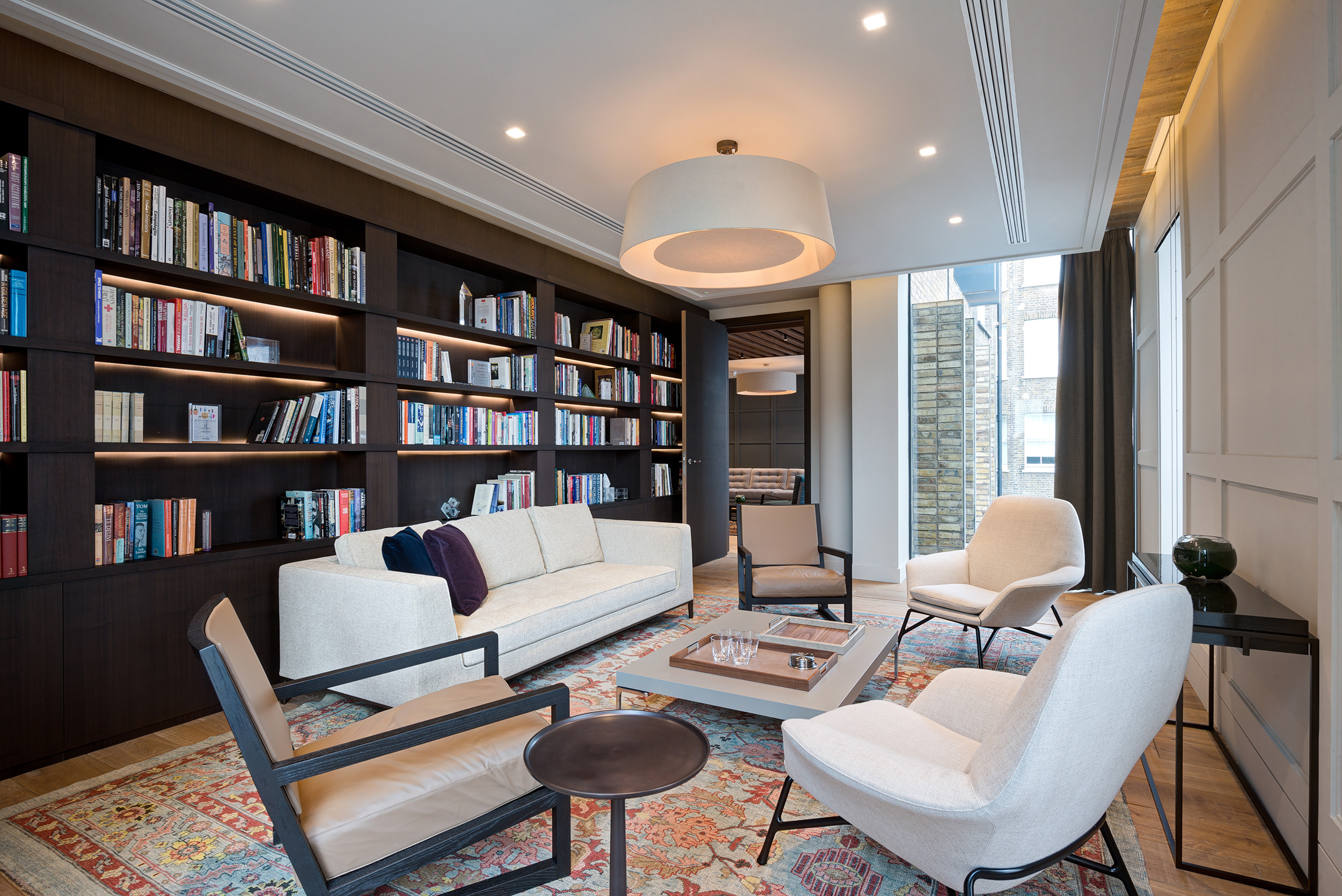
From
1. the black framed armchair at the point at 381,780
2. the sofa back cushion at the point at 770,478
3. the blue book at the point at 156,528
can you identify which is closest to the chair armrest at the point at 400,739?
the black framed armchair at the point at 381,780

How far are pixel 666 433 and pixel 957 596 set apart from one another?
358cm

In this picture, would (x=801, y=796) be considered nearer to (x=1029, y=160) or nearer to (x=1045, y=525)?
(x=1045, y=525)

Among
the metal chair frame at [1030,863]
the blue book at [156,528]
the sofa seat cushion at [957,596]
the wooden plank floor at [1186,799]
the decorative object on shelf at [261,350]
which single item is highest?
the decorative object on shelf at [261,350]

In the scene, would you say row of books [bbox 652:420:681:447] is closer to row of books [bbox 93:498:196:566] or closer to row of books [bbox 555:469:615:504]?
row of books [bbox 555:469:615:504]

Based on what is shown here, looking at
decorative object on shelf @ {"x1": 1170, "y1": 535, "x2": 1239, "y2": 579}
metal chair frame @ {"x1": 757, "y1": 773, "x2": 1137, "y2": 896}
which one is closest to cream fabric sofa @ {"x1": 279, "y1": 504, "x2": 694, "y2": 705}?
metal chair frame @ {"x1": 757, "y1": 773, "x2": 1137, "y2": 896}

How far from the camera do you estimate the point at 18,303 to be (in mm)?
2473

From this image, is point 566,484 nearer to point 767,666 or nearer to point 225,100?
point 767,666

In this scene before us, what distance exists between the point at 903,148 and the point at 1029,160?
0.75 meters

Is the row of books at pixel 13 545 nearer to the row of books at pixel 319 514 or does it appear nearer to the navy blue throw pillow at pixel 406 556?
the row of books at pixel 319 514

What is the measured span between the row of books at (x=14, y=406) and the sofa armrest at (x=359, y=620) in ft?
3.63

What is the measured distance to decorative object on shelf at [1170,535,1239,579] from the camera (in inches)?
86.8

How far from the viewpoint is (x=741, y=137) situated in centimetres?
328

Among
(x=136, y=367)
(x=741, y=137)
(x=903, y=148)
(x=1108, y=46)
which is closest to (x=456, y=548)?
(x=136, y=367)

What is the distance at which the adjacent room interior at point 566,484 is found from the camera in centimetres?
162
